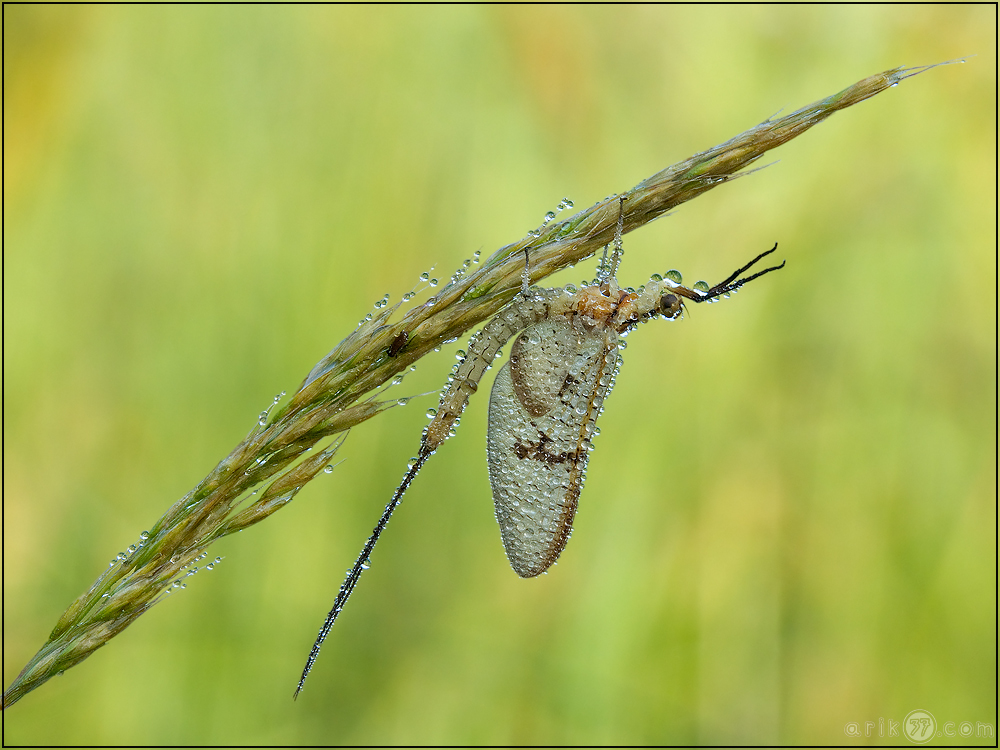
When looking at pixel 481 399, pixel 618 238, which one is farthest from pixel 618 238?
pixel 481 399

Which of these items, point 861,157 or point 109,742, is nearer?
point 109,742

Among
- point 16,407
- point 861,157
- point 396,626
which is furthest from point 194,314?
point 861,157

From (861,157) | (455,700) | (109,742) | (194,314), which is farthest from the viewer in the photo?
(861,157)

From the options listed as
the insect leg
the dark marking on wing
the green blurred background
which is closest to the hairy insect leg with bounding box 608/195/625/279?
the insect leg

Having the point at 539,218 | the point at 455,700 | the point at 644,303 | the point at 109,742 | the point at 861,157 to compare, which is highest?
the point at 861,157

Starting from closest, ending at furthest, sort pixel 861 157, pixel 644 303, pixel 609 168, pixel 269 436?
pixel 269 436 → pixel 644 303 → pixel 861 157 → pixel 609 168

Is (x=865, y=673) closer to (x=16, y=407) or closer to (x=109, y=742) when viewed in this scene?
Answer: (x=109, y=742)
